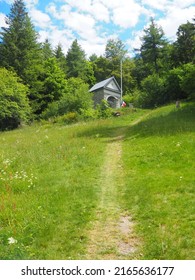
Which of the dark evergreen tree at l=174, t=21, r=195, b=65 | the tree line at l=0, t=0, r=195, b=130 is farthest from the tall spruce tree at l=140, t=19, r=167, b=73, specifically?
the dark evergreen tree at l=174, t=21, r=195, b=65

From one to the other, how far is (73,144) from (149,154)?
4.70 m

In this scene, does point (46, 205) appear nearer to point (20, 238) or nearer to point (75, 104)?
point (20, 238)

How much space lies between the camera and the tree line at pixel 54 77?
115 ft

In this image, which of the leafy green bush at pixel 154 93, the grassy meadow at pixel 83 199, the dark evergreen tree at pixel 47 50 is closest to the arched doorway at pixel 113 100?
the leafy green bush at pixel 154 93

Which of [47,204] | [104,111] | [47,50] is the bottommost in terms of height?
[47,204]

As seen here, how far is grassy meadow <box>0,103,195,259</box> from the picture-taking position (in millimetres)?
5577

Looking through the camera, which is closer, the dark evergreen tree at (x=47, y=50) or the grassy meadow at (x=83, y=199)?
the grassy meadow at (x=83, y=199)

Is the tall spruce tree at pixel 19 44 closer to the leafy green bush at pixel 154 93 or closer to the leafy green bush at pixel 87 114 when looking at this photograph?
the leafy green bush at pixel 87 114

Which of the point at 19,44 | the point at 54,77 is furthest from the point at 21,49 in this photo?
the point at 54,77

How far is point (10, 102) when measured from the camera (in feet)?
111

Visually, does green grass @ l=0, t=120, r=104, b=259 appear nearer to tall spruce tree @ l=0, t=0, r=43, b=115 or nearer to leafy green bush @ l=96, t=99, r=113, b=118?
leafy green bush @ l=96, t=99, r=113, b=118

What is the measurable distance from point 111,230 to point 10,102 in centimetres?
2992

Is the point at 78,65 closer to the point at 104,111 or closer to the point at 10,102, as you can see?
the point at 104,111

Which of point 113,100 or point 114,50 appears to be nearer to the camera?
point 113,100
